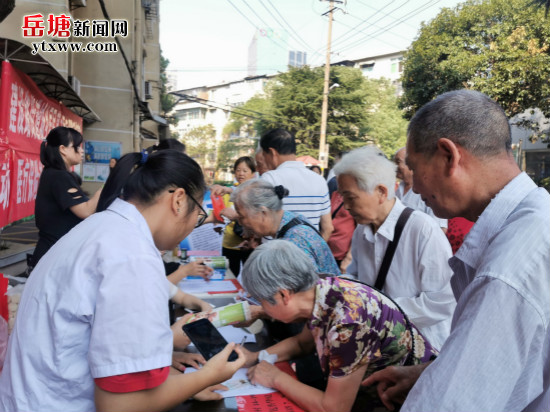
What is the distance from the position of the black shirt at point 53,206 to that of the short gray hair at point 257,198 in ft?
3.84

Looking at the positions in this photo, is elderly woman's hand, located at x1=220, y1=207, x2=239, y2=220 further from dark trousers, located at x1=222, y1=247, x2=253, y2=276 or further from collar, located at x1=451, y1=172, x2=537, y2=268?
collar, located at x1=451, y1=172, x2=537, y2=268

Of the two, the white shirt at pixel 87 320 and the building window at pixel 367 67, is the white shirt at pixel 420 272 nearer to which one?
the white shirt at pixel 87 320

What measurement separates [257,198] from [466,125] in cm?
157

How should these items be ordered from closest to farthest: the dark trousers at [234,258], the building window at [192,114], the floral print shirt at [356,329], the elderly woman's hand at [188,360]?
the floral print shirt at [356,329] < the elderly woman's hand at [188,360] < the dark trousers at [234,258] < the building window at [192,114]

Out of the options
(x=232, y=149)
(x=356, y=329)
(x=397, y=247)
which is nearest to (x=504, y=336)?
(x=356, y=329)

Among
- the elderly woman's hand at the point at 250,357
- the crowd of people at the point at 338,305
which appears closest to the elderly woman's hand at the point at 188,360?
the crowd of people at the point at 338,305

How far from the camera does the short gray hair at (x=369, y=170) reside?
2.09m

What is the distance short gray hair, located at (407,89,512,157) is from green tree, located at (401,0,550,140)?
1284cm

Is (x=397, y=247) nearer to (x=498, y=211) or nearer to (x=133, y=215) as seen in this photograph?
(x=498, y=211)

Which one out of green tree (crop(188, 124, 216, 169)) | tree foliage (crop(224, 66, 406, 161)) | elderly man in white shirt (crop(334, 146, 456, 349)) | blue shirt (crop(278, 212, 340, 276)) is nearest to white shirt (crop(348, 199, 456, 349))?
elderly man in white shirt (crop(334, 146, 456, 349))

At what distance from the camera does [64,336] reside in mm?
959

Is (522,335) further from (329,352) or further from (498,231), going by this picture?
(329,352)

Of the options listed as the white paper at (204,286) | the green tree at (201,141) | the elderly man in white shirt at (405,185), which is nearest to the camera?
the white paper at (204,286)

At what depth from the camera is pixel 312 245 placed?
2182 millimetres
